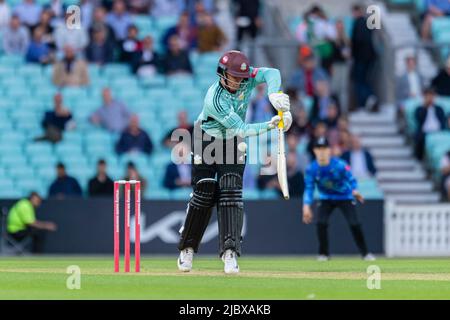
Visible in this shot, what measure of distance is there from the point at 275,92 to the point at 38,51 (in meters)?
13.2

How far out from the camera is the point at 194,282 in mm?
14117

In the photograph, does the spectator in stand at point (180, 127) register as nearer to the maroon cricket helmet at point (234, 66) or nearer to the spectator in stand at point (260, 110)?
the spectator in stand at point (260, 110)

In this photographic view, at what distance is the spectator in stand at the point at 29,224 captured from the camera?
23.9 meters

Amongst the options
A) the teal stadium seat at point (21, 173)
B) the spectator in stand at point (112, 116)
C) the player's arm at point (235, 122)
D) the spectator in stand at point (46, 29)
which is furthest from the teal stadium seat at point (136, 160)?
the player's arm at point (235, 122)

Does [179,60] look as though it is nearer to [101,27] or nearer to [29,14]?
[101,27]

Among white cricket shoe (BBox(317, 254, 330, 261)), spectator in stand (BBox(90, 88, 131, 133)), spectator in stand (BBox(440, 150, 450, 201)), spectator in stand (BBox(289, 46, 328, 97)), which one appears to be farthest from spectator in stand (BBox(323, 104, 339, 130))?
white cricket shoe (BBox(317, 254, 330, 261))

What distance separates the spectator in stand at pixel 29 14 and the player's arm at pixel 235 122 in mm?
13610

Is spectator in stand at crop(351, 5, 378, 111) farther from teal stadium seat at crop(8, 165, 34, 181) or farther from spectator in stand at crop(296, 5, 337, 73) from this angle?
teal stadium seat at crop(8, 165, 34, 181)

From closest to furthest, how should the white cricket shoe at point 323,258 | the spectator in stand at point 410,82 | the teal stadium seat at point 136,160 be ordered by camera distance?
the white cricket shoe at point 323,258 → the teal stadium seat at point 136,160 → the spectator in stand at point 410,82

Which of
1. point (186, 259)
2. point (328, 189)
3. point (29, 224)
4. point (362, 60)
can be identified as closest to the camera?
point (186, 259)

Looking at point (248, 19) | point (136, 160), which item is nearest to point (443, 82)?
point (248, 19)

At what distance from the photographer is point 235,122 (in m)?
14.8

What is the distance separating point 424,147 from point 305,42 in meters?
3.29

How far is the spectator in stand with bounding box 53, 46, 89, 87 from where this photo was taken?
88.3 feet
